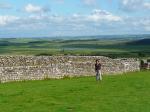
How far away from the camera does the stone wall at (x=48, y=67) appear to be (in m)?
31.9

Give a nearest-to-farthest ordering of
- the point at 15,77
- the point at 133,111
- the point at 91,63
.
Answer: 1. the point at 133,111
2. the point at 15,77
3. the point at 91,63

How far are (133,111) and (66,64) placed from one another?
1931 cm

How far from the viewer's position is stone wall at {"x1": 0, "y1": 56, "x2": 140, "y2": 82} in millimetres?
31873

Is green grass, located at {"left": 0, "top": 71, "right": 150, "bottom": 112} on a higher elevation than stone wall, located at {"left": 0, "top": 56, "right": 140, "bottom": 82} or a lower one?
lower

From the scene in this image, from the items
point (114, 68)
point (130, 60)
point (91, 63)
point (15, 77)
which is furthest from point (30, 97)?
point (130, 60)

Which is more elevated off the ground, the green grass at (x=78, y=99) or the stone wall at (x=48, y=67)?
the stone wall at (x=48, y=67)

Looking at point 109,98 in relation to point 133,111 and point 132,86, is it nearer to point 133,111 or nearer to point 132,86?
point 133,111

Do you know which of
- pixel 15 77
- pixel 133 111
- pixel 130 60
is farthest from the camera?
pixel 130 60

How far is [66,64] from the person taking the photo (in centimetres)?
3609

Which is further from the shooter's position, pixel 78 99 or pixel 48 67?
pixel 48 67

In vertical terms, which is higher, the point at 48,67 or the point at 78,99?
the point at 48,67

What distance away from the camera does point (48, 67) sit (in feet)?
113

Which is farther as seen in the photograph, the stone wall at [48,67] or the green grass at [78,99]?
the stone wall at [48,67]

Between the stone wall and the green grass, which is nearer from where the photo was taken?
the green grass
